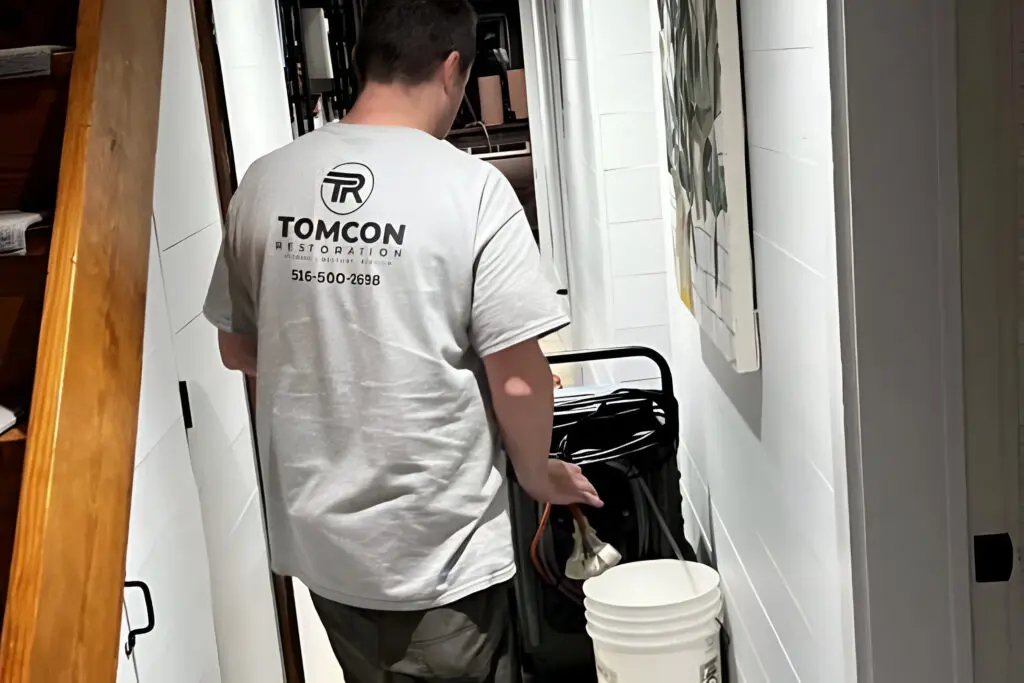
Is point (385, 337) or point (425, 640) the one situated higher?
point (385, 337)

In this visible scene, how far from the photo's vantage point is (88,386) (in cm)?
126

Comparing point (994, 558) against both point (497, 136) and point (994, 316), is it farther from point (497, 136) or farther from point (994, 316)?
point (497, 136)

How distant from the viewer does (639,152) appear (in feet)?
11.2

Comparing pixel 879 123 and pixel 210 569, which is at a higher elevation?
pixel 879 123

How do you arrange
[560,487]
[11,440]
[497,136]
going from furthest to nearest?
[497,136] → [560,487] → [11,440]

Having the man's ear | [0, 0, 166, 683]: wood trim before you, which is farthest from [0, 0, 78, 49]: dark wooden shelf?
the man's ear

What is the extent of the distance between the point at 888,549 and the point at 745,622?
95cm

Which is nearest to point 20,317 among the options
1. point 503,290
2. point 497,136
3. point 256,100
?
point 503,290

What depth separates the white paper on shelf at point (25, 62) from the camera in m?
1.45

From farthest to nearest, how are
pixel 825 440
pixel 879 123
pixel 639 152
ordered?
1. pixel 639 152
2. pixel 825 440
3. pixel 879 123

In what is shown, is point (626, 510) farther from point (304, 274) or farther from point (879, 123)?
point (879, 123)

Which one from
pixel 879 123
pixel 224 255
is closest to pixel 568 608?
pixel 224 255

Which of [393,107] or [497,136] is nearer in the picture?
[393,107]

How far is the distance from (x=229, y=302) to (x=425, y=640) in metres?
0.66
